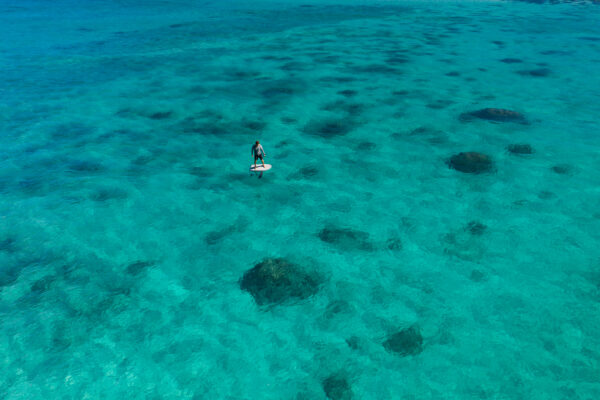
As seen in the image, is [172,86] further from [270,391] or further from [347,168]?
[270,391]

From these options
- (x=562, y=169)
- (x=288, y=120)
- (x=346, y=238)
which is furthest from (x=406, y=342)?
(x=288, y=120)

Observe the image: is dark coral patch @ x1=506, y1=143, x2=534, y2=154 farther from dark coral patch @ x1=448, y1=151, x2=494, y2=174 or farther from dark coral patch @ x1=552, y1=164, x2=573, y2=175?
dark coral patch @ x1=448, y1=151, x2=494, y2=174

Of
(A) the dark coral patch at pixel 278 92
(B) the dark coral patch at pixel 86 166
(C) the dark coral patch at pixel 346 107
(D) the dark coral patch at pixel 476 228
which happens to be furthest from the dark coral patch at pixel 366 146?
(B) the dark coral patch at pixel 86 166

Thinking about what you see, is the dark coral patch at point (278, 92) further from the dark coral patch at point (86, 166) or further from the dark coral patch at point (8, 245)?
the dark coral patch at point (8, 245)

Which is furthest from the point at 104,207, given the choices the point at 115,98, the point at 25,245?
the point at 115,98

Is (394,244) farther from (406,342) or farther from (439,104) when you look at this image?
(439,104)

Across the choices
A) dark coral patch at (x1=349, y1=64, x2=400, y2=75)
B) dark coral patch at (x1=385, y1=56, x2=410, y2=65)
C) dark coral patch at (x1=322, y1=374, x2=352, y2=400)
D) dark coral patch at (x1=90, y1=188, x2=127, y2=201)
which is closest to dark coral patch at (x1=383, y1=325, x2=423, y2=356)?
dark coral patch at (x1=322, y1=374, x2=352, y2=400)
